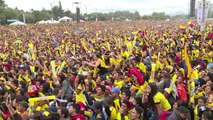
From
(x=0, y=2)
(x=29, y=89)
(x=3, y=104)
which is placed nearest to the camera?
(x=3, y=104)

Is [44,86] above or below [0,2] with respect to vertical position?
below

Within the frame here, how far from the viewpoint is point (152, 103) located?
4906 mm

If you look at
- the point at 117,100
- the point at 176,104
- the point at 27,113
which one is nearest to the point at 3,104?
the point at 27,113

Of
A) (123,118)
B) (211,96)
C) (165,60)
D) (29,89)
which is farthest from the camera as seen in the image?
(165,60)

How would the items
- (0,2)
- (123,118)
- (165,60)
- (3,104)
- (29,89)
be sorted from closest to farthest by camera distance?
1. (123,118)
2. (3,104)
3. (29,89)
4. (165,60)
5. (0,2)

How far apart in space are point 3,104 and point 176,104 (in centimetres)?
320

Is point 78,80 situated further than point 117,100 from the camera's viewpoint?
Yes

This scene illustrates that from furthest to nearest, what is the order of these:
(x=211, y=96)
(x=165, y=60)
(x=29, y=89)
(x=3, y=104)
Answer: (x=165, y=60) < (x=29, y=89) < (x=3, y=104) < (x=211, y=96)

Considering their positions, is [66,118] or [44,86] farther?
[44,86]

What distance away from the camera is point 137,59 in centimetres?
919

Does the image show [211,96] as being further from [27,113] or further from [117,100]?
[27,113]

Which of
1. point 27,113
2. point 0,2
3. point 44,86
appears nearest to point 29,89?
point 44,86

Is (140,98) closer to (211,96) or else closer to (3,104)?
(211,96)

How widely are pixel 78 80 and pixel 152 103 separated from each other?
251 cm
